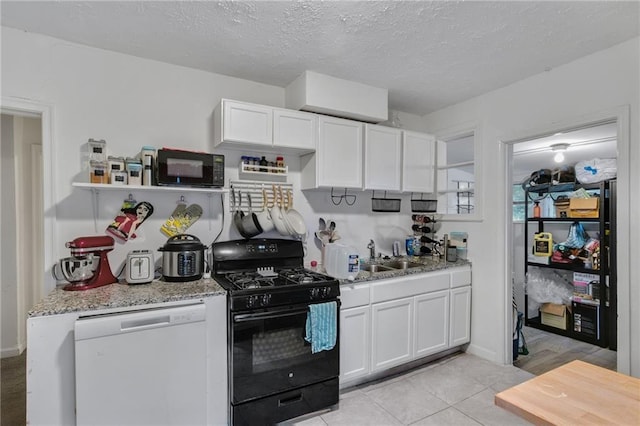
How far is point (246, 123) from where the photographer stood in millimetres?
2408

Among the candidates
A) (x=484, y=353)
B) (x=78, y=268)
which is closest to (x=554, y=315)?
(x=484, y=353)

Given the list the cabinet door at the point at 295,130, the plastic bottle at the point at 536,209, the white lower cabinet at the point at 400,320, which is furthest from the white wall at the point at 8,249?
the plastic bottle at the point at 536,209

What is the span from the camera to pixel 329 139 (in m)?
2.72

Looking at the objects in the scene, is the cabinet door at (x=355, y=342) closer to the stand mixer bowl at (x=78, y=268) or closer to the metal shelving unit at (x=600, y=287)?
the stand mixer bowl at (x=78, y=268)

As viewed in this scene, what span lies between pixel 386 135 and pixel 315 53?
105cm

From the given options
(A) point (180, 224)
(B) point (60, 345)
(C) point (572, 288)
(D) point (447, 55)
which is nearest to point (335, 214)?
(A) point (180, 224)

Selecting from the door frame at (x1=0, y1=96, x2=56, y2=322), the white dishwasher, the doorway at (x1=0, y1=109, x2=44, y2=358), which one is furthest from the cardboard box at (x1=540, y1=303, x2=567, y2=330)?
the doorway at (x1=0, y1=109, x2=44, y2=358)

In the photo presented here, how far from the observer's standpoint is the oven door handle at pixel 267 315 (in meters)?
1.94

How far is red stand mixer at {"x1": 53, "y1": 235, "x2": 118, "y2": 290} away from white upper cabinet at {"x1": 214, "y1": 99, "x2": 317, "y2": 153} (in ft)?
3.45

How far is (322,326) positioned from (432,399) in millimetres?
1089

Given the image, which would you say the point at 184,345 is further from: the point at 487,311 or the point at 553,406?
the point at 487,311

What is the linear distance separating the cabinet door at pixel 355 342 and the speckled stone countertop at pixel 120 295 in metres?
0.98

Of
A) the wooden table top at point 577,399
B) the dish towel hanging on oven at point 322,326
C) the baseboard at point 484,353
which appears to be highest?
the wooden table top at point 577,399

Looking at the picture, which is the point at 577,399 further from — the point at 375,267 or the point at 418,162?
the point at 418,162
